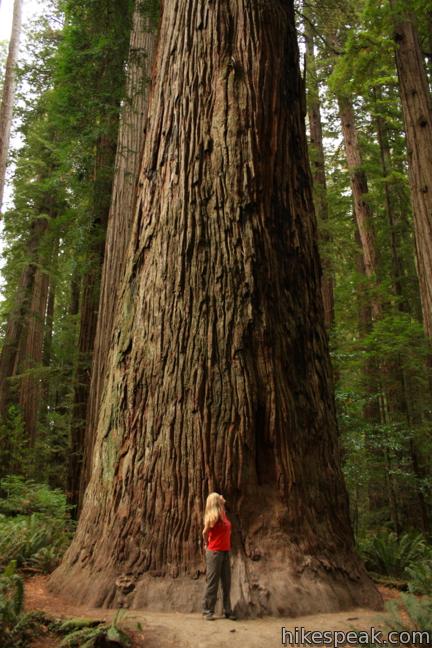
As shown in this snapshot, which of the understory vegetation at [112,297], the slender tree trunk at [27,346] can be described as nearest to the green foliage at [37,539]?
the understory vegetation at [112,297]

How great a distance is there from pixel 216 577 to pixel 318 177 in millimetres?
14176

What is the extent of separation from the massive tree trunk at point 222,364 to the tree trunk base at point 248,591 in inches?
0.4

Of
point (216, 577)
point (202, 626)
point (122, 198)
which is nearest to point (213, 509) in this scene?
point (216, 577)

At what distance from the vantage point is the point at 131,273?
5.23 metres

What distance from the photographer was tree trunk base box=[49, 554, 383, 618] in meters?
3.92

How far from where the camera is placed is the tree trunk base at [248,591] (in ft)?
12.9

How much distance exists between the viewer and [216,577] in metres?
3.90

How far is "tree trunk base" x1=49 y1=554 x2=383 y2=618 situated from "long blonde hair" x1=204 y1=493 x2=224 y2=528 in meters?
0.41

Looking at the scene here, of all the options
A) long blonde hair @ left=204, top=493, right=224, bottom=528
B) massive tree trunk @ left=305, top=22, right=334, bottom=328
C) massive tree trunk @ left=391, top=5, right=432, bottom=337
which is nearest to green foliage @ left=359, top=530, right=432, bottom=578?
long blonde hair @ left=204, top=493, right=224, bottom=528

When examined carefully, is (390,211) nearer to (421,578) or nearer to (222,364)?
(421,578)

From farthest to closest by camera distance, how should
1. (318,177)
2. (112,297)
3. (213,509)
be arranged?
(318,177) → (112,297) → (213,509)

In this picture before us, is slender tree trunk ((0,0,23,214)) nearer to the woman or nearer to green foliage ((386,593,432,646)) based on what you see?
the woman

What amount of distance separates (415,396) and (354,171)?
8.46 meters

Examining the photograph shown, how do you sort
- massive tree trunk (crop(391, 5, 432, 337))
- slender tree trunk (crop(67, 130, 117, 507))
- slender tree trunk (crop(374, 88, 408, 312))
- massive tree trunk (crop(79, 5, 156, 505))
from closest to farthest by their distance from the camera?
massive tree trunk (crop(79, 5, 156, 505)), slender tree trunk (crop(67, 130, 117, 507)), massive tree trunk (crop(391, 5, 432, 337)), slender tree trunk (crop(374, 88, 408, 312))
